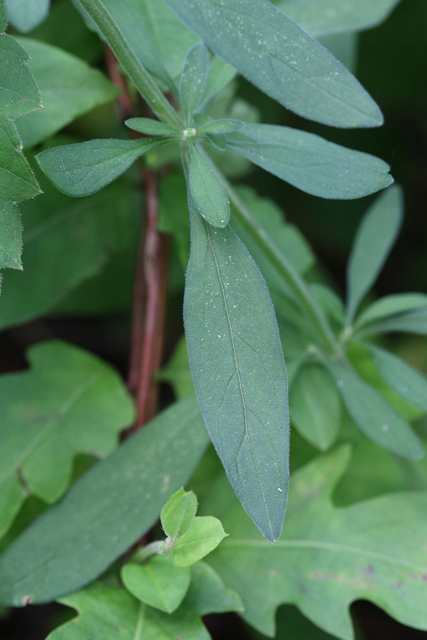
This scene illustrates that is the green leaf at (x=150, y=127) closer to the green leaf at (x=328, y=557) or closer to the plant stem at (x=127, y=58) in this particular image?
the plant stem at (x=127, y=58)

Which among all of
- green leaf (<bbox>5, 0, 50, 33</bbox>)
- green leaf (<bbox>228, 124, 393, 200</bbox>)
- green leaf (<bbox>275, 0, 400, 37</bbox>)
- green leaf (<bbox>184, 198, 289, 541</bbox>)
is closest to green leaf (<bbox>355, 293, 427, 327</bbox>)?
green leaf (<bbox>228, 124, 393, 200</bbox>)

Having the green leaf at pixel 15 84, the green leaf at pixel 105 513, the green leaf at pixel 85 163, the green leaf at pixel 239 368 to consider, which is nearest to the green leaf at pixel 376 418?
the green leaf at pixel 105 513

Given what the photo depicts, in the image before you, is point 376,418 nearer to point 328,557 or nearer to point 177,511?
point 328,557

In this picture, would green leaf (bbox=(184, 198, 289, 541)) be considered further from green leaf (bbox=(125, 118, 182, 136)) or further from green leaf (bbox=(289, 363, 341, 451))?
green leaf (bbox=(289, 363, 341, 451))

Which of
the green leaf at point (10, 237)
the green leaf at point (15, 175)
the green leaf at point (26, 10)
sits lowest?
the green leaf at point (10, 237)

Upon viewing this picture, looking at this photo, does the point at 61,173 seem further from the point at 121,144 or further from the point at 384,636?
the point at 384,636

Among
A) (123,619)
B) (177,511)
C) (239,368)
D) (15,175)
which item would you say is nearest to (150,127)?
(15,175)

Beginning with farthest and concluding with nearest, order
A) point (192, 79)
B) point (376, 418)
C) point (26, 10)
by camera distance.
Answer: point (376, 418) < point (26, 10) < point (192, 79)

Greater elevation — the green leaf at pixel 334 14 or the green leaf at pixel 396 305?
the green leaf at pixel 334 14
